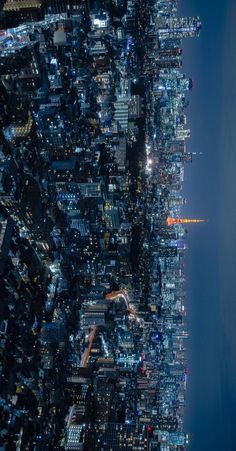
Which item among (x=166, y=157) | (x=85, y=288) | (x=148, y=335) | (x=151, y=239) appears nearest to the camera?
(x=85, y=288)

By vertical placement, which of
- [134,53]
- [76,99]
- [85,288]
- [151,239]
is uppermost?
[134,53]

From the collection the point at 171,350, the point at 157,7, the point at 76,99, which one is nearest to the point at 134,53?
the point at 157,7

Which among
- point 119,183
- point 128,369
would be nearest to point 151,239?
A: point 119,183

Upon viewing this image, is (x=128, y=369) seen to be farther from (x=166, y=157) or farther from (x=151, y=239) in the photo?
(x=166, y=157)

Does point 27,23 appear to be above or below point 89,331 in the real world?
above

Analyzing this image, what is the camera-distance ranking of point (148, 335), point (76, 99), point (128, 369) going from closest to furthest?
point (76, 99)
point (128, 369)
point (148, 335)

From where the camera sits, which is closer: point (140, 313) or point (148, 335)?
point (140, 313)
